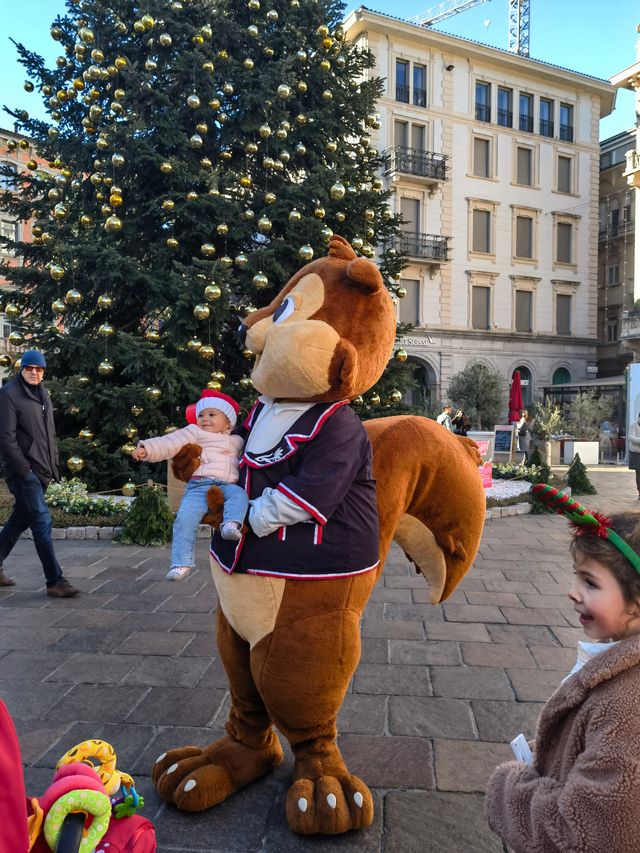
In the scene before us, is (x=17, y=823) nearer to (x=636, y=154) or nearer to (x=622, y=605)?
(x=622, y=605)

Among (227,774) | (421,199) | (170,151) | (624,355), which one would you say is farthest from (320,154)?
(624,355)

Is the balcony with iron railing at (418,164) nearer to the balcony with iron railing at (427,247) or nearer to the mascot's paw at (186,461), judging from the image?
the balcony with iron railing at (427,247)

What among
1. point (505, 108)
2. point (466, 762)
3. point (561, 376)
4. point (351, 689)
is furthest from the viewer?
point (561, 376)

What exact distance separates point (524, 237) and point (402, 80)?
9150mm

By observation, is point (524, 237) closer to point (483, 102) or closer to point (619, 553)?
point (483, 102)

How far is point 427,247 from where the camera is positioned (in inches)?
1065

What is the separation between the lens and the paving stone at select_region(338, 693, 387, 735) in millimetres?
2898

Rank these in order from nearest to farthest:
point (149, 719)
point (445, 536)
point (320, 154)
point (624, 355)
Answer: point (445, 536)
point (149, 719)
point (320, 154)
point (624, 355)

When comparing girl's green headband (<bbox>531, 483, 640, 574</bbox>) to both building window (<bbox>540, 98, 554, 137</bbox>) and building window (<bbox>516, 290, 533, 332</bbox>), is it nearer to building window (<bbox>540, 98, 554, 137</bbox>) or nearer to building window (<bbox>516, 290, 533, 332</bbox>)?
building window (<bbox>516, 290, 533, 332</bbox>)

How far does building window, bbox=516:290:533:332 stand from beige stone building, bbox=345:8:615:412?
0.05m

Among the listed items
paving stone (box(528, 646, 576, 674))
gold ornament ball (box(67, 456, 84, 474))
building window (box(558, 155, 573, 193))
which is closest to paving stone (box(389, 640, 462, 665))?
paving stone (box(528, 646, 576, 674))

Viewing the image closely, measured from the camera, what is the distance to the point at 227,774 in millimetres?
2326

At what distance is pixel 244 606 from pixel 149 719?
1.30 metres

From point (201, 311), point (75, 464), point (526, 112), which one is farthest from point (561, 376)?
point (75, 464)
